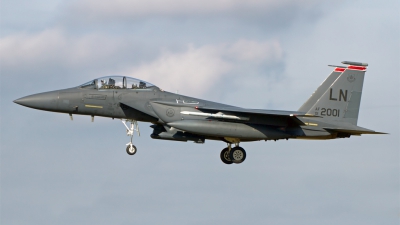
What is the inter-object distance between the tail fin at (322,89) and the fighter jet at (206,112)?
0.05 metres

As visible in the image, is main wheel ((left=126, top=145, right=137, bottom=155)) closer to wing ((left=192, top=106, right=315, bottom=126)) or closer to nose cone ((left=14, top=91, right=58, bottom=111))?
wing ((left=192, top=106, right=315, bottom=126))

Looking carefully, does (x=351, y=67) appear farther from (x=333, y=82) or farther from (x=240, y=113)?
(x=240, y=113)

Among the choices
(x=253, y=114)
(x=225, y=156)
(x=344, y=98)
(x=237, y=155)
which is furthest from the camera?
(x=225, y=156)

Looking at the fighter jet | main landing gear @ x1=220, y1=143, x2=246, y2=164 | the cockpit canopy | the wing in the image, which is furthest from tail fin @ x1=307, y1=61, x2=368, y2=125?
the cockpit canopy

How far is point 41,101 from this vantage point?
926 inches

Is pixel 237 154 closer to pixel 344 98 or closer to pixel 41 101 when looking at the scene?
pixel 344 98

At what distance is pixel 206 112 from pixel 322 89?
182 inches

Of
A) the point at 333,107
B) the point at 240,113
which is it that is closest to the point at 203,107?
the point at 240,113

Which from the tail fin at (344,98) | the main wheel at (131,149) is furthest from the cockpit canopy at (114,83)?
the tail fin at (344,98)

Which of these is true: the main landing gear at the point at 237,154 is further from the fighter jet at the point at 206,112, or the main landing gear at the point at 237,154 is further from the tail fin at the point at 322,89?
the tail fin at the point at 322,89

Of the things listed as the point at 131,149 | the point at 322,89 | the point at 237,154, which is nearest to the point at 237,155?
the point at 237,154

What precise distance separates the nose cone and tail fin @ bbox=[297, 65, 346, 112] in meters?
8.70

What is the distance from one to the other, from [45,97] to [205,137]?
18.4 feet

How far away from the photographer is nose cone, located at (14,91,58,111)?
23531 millimetres
